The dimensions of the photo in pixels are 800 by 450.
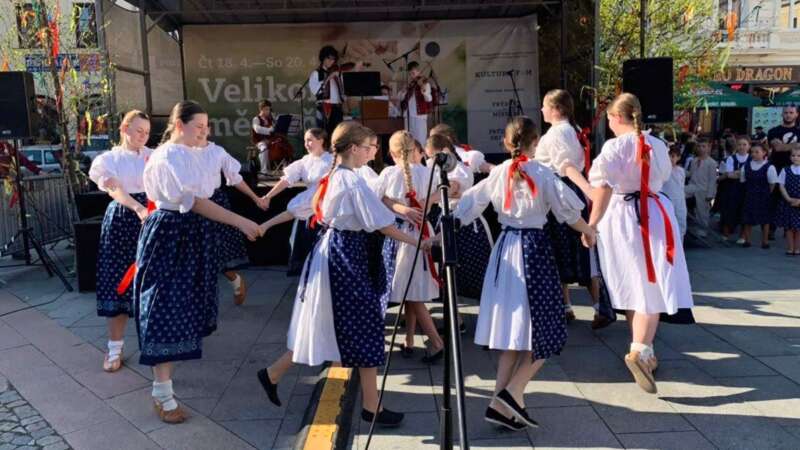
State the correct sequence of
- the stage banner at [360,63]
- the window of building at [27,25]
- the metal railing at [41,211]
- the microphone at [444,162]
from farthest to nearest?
1. the stage banner at [360,63]
2. the metal railing at [41,211]
3. the window of building at [27,25]
4. the microphone at [444,162]

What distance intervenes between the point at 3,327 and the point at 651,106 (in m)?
6.75

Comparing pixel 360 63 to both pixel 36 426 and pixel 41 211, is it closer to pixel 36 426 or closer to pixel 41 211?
pixel 41 211

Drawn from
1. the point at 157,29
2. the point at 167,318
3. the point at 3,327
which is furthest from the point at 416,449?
the point at 157,29

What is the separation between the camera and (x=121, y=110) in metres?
8.22

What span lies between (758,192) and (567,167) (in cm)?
624

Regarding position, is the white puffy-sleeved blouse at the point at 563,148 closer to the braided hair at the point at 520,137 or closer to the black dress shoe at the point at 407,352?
the braided hair at the point at 520,137

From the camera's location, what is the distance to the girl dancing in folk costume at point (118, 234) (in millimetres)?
4328

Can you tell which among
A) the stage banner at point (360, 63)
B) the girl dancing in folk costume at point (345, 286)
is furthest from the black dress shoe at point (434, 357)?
the stage banner at point (360, 63)

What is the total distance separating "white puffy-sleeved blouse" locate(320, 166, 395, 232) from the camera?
125 inches

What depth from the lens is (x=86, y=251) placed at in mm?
6609

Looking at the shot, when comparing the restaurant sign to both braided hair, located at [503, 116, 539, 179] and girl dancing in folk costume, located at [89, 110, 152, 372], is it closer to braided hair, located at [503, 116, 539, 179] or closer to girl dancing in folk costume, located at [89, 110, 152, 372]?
braided hair, located at [503, 116, 539, 179]

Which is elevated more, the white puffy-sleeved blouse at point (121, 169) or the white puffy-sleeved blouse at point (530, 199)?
the white puffy-sleeved blouse at point (121, 169)

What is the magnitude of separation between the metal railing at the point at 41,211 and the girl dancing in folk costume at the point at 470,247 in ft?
18.3

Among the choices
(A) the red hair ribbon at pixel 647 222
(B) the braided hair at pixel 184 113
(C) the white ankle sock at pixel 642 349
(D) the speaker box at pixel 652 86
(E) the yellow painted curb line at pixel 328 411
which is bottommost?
(E) the yellow painted curb line at pixel 328 411
